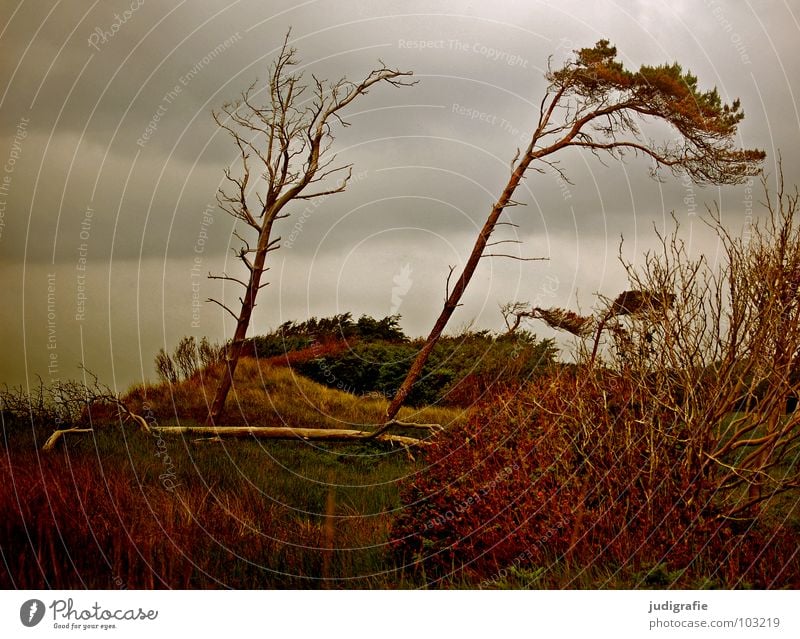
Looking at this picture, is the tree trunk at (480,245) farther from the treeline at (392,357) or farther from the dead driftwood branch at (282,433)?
the dead driftwood branch at (282,433)

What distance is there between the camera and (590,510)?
5.41m

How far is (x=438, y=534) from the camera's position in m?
5.71

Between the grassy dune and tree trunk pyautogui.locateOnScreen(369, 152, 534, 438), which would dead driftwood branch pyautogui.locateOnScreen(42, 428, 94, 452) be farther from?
tree trunk pyautogui.locateOnScreen(369, 152, 534, 438)

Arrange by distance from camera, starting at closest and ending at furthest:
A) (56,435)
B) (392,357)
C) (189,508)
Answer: (189,508)
(56,435)
(392,357)

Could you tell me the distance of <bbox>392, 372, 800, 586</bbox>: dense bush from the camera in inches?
209

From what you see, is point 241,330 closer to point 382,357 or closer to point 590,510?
point 382,357

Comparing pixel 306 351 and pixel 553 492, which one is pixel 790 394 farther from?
pixel 306 351
